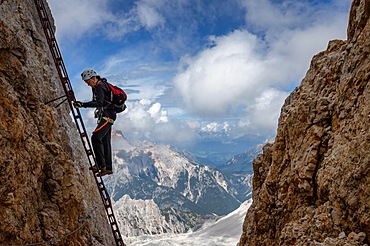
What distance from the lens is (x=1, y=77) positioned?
13.5 metres

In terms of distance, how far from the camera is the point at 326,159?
1170 cm

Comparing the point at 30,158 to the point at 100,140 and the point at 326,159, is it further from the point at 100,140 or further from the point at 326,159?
the point at 326,159

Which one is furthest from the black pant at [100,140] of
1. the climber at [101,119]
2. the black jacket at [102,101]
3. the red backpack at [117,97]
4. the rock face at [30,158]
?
the rock face at [30,158]

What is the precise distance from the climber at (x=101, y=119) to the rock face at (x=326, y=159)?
8619mm

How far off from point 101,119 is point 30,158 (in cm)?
400

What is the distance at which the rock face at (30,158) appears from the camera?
12906mm

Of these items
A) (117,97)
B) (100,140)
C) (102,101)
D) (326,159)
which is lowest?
(326,159)

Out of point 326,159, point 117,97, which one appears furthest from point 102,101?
point 326,159

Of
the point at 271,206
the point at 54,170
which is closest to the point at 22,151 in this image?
the point at 54,170

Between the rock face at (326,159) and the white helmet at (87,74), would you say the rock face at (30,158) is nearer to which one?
the white helmet at (87,74)

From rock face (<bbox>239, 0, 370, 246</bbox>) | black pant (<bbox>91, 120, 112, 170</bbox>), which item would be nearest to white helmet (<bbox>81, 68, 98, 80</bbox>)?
black pant (<bbox>91, 120, 112, 170</bbox>)

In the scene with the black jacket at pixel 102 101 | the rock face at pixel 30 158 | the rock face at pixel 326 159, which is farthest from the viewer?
the black jacket at pixel 102 101

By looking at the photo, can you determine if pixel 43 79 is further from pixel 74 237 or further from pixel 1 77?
pixel 74 237

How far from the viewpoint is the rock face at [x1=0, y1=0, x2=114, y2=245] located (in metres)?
12.9
